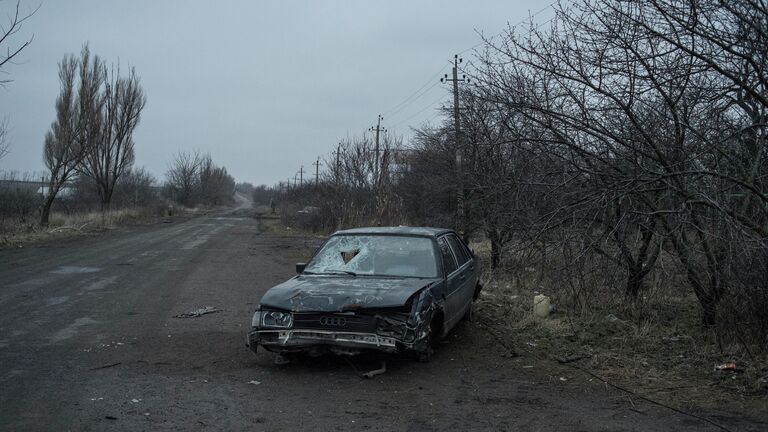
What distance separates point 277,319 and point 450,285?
2.05m

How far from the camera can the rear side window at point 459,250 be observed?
305 inches

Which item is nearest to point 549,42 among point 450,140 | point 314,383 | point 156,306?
point 314,383

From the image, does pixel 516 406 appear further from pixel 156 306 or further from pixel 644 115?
pixel 156 306

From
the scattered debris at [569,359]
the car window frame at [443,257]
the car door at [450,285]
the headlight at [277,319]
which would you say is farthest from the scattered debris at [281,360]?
the scattered debris at [569,359]

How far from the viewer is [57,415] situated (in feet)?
14.0

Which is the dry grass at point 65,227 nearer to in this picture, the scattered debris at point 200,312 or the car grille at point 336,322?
the scattered debris at point 200,312

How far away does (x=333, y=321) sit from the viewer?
5.50 meters

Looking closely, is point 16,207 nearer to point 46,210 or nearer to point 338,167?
point 46,210

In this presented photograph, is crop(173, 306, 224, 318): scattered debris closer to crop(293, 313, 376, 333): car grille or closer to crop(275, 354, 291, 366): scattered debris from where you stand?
crop(275, 354, 291, 366): scattered debris

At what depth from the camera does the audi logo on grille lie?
5477 mm

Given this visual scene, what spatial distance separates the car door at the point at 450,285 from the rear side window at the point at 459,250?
24 centimetres

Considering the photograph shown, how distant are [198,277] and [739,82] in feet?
33.7

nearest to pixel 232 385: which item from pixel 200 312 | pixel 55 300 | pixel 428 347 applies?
pixel 428 347

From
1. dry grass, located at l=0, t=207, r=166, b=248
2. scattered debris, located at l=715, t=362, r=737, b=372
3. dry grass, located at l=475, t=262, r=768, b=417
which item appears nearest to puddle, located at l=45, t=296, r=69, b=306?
dry grass, located at l=475, t=262, r=768, b=417
